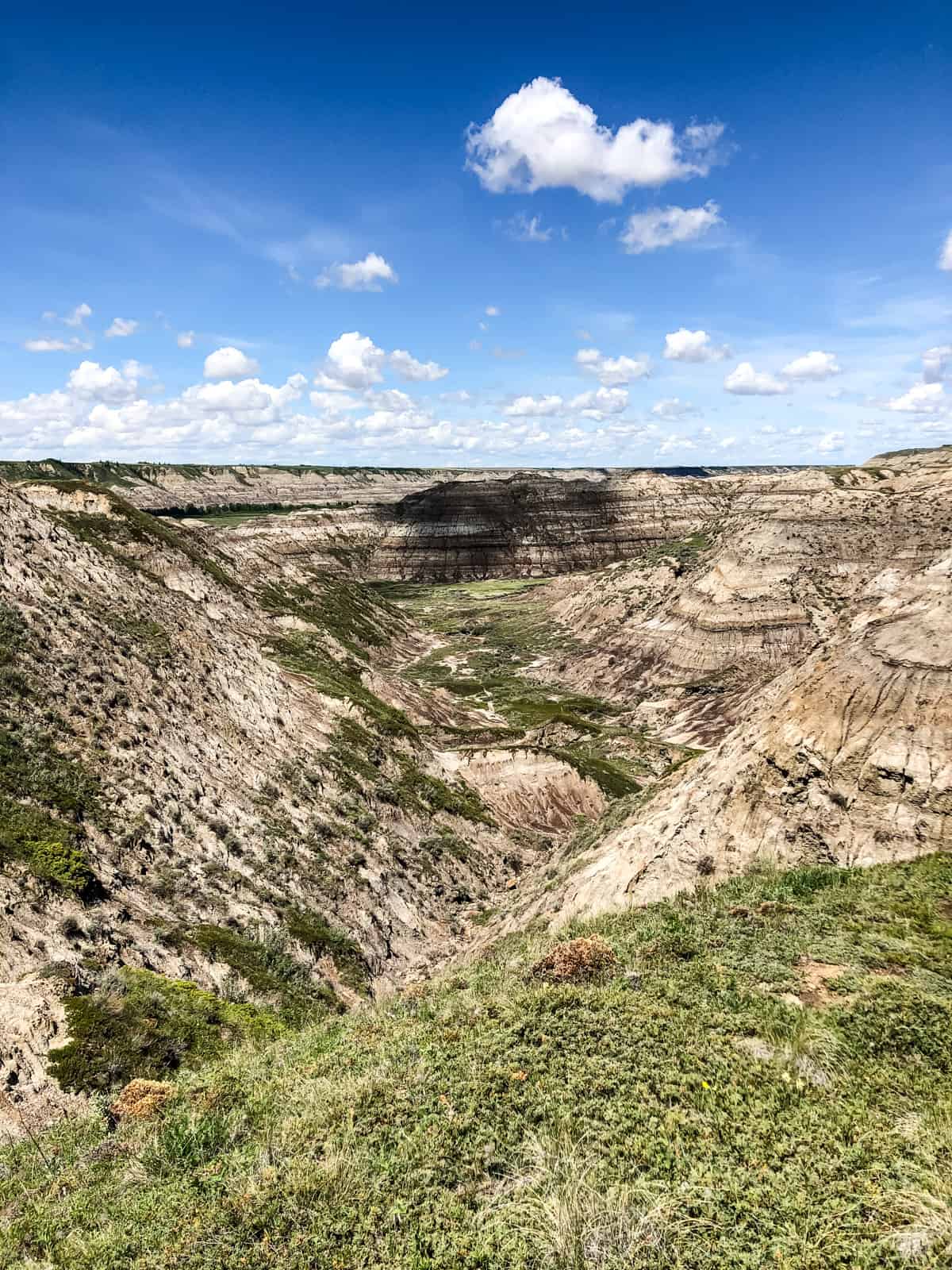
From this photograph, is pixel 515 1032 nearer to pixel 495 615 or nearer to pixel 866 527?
pixel 866 527

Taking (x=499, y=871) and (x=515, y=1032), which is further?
(x=499, y=871)

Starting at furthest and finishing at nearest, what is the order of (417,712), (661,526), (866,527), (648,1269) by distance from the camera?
(661,526) → (866,527) → (417,712) → (648,1269)

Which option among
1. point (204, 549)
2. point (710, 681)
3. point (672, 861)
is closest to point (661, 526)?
point (710, 681)

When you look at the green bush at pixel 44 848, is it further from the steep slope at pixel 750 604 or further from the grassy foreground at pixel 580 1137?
the steep slope at pixel 750 604

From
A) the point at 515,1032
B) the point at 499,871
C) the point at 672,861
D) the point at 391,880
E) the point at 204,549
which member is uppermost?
the point at 204,549

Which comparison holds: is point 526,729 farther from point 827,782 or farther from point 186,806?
point 827,782

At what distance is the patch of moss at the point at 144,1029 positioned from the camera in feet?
41.8

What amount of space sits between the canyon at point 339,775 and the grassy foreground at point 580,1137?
4949 mm

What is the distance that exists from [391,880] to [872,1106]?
85.5 feet

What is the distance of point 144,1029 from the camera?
14.4 metres

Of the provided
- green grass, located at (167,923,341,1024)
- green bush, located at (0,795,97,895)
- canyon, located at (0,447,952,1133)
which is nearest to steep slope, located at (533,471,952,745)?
canyon, located at (0,447,952,1133)

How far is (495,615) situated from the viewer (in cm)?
13025

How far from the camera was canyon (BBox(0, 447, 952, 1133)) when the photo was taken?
56.4 ft

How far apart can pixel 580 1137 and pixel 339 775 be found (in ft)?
98.1
